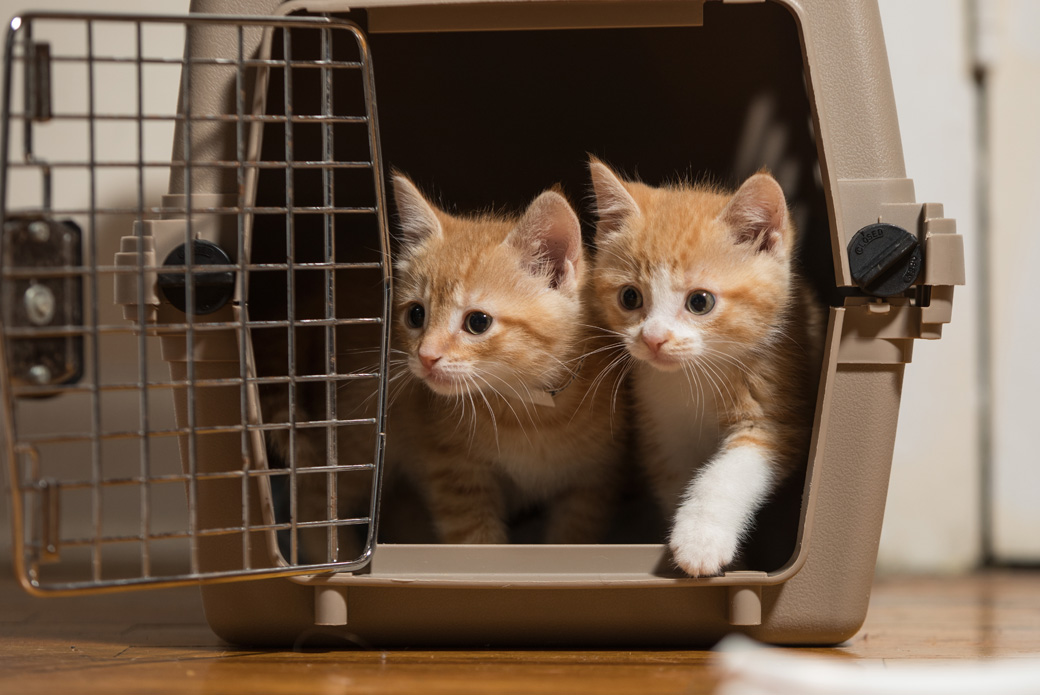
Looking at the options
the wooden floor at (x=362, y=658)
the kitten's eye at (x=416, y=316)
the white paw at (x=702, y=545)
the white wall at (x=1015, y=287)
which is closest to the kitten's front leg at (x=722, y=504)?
the white paw at (x=702, y=545)

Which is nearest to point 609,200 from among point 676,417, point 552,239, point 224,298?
point 552,239

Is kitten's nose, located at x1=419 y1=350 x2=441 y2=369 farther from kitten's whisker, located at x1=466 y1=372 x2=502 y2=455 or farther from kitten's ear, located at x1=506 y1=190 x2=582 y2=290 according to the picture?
kitten's ear, located at x1=506 y1=190 x2=582 y2=290

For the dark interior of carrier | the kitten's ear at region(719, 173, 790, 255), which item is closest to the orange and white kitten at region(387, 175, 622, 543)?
the dark interior of carrier

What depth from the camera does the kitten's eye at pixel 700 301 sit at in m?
1.17

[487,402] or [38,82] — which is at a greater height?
[38,82]

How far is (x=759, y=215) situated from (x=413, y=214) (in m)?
0.53

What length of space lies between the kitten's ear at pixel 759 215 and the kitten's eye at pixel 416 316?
48 cm

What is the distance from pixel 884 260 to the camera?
1.02 metres

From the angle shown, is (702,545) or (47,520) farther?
(702,545)

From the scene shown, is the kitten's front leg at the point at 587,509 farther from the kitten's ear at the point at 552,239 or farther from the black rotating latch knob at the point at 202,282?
the black rotating latch knob at the point at 202,282

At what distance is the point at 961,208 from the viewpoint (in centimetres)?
171

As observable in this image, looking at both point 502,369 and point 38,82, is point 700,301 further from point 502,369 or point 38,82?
point 38,82

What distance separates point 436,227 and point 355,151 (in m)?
0.23

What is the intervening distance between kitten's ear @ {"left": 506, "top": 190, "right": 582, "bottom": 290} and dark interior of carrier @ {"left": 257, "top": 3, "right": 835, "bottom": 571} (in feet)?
0.81
